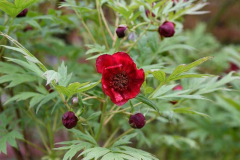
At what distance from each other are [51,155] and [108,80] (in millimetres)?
578

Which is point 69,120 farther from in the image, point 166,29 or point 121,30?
point 166,29

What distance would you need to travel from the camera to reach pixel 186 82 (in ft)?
4.08

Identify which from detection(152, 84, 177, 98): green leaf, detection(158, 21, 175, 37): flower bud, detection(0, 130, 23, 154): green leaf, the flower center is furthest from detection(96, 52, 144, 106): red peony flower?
detection(0, 130, 23, 154): green leaf

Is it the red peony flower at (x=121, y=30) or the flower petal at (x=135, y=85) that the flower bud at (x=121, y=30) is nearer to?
the red peony flower at (x=121, y=30)

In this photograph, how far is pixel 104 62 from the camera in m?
0.88

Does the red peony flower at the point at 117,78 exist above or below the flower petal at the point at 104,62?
below

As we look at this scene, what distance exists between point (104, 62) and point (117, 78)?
0.21ft

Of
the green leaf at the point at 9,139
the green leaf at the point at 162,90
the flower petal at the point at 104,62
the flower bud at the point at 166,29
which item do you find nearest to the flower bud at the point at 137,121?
the green leaf at the point at 162,90


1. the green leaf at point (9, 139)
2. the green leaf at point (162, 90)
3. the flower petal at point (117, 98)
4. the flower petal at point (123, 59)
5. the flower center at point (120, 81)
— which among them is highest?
the flower petal at point (123, 59)

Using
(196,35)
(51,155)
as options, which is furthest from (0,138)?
(196,35)

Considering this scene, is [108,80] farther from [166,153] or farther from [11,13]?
[166,153]

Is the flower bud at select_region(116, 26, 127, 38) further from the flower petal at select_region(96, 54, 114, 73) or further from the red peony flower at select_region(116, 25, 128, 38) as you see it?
the flower petal at select_region(96, 54, 114, 73)

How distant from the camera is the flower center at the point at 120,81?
0.89 meters

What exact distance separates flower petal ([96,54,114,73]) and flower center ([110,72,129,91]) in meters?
0.04
